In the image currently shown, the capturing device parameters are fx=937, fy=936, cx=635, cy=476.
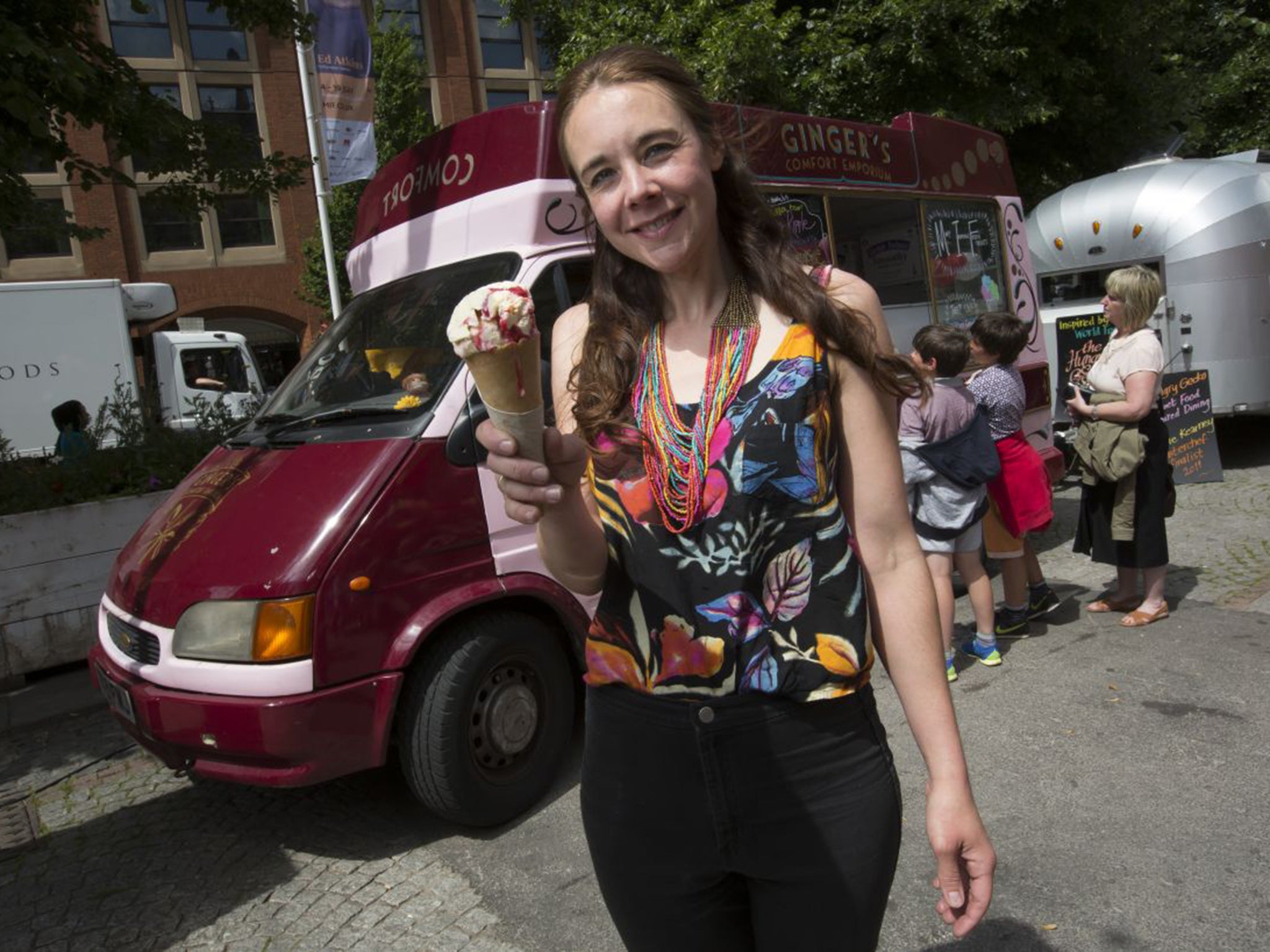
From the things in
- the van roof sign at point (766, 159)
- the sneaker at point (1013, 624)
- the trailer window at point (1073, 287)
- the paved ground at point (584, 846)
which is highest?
the van roof sign at point (766, 159)

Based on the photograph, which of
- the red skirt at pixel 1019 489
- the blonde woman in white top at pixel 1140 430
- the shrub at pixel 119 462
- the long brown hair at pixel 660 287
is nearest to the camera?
the long brown hair at pixel 660 287

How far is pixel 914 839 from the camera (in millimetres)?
3307

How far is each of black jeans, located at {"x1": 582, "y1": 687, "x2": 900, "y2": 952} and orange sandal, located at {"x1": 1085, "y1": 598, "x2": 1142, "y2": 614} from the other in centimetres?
477

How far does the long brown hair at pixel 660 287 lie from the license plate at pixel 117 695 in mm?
2767

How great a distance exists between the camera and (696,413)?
1467mm

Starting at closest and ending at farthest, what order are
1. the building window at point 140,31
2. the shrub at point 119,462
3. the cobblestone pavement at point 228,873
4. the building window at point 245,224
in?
the cobblestone pavement at point 228,873 < the shrub at point 119,462 < the building window at point 140,31 < the building window at point 245,224

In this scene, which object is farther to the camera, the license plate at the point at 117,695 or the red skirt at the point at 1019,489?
the red skirt at the point at 1019,489

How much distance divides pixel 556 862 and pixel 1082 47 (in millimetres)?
12675

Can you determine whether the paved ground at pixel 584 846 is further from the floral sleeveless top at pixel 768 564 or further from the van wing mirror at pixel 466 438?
the floral sleeveless top at pixel 768 564

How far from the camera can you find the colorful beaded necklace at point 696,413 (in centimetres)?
143

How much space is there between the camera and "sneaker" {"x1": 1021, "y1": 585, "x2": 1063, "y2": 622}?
5480 mm

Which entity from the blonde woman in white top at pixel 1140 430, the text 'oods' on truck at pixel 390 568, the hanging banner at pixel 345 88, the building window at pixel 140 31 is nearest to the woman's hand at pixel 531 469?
the text 'oods' on truck at pixel 390 568

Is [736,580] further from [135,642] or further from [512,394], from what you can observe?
[135,642]

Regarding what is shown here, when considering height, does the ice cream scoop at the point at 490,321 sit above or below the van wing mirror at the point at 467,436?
above
